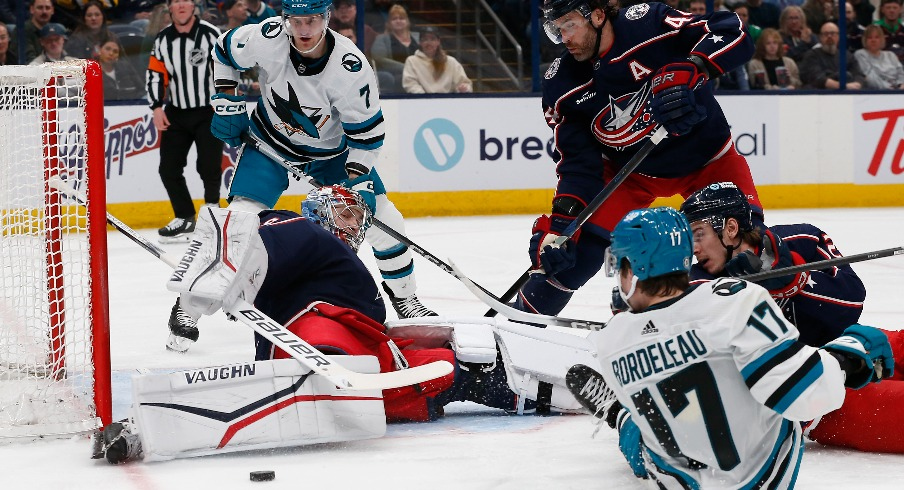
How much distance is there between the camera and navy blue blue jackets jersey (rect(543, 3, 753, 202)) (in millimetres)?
3383

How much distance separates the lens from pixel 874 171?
26.3 feet

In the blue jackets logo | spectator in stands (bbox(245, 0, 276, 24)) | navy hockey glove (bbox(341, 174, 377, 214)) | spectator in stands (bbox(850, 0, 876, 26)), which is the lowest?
the blue jackets logo

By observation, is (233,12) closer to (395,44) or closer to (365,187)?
(395,44)

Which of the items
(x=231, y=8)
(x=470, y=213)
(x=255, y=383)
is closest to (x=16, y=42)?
(x=231, y=8)

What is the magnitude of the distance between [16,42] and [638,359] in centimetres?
582

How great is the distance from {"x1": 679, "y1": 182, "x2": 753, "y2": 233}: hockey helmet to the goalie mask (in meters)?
0.79

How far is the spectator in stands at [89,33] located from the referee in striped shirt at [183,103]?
60 centimetres

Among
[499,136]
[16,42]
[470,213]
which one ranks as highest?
[16,42]

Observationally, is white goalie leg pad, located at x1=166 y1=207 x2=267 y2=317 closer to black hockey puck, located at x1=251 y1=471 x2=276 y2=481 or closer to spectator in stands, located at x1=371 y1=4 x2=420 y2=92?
black hockey puck, located at x1=251 y1=471 x2=276 y2=481

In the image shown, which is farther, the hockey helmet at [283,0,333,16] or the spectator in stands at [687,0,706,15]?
the spectator in stands at [687,0,706,15]

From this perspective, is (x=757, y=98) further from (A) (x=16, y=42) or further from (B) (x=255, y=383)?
(B) (x=255, y=383)

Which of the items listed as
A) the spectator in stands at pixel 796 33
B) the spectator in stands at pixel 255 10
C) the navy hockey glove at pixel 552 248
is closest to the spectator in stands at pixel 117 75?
the spectator in stands at pixel 255 10

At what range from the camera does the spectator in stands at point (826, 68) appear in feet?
26.7

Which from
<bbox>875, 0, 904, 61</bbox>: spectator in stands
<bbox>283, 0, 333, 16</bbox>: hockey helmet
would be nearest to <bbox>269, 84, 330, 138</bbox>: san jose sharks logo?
<bbox>283, 0, 333, 16</bbox>: hockey helmet
